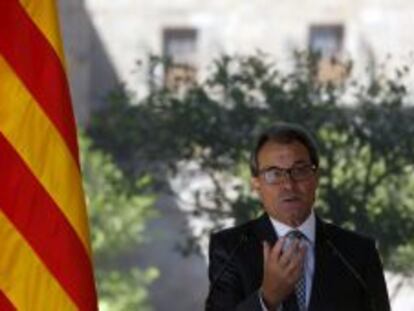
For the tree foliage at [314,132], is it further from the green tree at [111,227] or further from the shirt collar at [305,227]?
the shirt collar at [305,227]

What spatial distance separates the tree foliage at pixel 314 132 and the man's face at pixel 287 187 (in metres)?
4.41

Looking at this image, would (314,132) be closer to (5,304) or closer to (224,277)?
(5,304)

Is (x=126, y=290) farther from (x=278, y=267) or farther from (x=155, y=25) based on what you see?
(x=155, y=25)

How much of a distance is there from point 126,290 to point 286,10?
13.9 metres

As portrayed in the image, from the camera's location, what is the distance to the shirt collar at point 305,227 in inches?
101

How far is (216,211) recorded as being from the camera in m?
7.37

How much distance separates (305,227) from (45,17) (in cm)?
80

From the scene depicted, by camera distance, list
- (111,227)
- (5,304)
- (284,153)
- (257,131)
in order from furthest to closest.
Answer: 1. (111,227)
2. (257,131)
3. (5,304)
4. (284,153)

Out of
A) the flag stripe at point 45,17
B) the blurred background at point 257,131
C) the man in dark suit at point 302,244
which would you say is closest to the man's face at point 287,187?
the man in dark suit at point 302,244

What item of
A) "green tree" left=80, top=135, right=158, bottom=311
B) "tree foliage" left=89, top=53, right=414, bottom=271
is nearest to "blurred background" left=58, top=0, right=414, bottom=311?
"tree foliage" left=89, top=53, right=414, bottom=271

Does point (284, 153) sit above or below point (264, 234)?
above

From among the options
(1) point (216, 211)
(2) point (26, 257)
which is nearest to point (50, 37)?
(2) point (26, 257)

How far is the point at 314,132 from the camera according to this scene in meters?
7.21

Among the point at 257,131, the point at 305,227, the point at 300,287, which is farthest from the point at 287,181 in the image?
the point at 257,131
